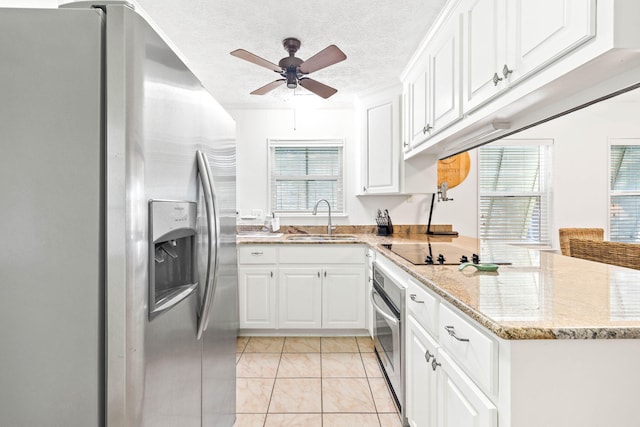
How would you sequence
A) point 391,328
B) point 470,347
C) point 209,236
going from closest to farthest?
1. point 470,347
2. point 209,236
3. point 391,328

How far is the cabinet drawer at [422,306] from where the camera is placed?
4.26ft

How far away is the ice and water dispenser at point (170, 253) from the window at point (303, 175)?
2679 millimetres

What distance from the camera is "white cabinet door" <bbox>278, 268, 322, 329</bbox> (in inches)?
123

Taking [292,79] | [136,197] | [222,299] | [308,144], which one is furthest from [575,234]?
[136,197]

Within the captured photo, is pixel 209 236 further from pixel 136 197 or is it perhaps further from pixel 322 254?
pixel 322 254

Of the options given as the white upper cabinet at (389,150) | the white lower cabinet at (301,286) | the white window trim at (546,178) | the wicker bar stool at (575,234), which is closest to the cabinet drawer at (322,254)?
the white lower cabinet at (301,286)

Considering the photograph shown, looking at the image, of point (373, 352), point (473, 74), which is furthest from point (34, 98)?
point (373, 352)

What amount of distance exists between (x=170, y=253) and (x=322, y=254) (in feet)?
7.01

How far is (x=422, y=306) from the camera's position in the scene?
143 centimetres

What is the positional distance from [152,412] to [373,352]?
7.17 feet

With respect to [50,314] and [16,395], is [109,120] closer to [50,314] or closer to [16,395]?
[50,314]

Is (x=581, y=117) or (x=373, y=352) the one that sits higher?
(x=581, y=117)

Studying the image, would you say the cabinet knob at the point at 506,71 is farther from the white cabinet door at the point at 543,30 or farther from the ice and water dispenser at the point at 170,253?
the ice and water dispenser at the point at 170,253

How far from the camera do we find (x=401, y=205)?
3.74 meters
